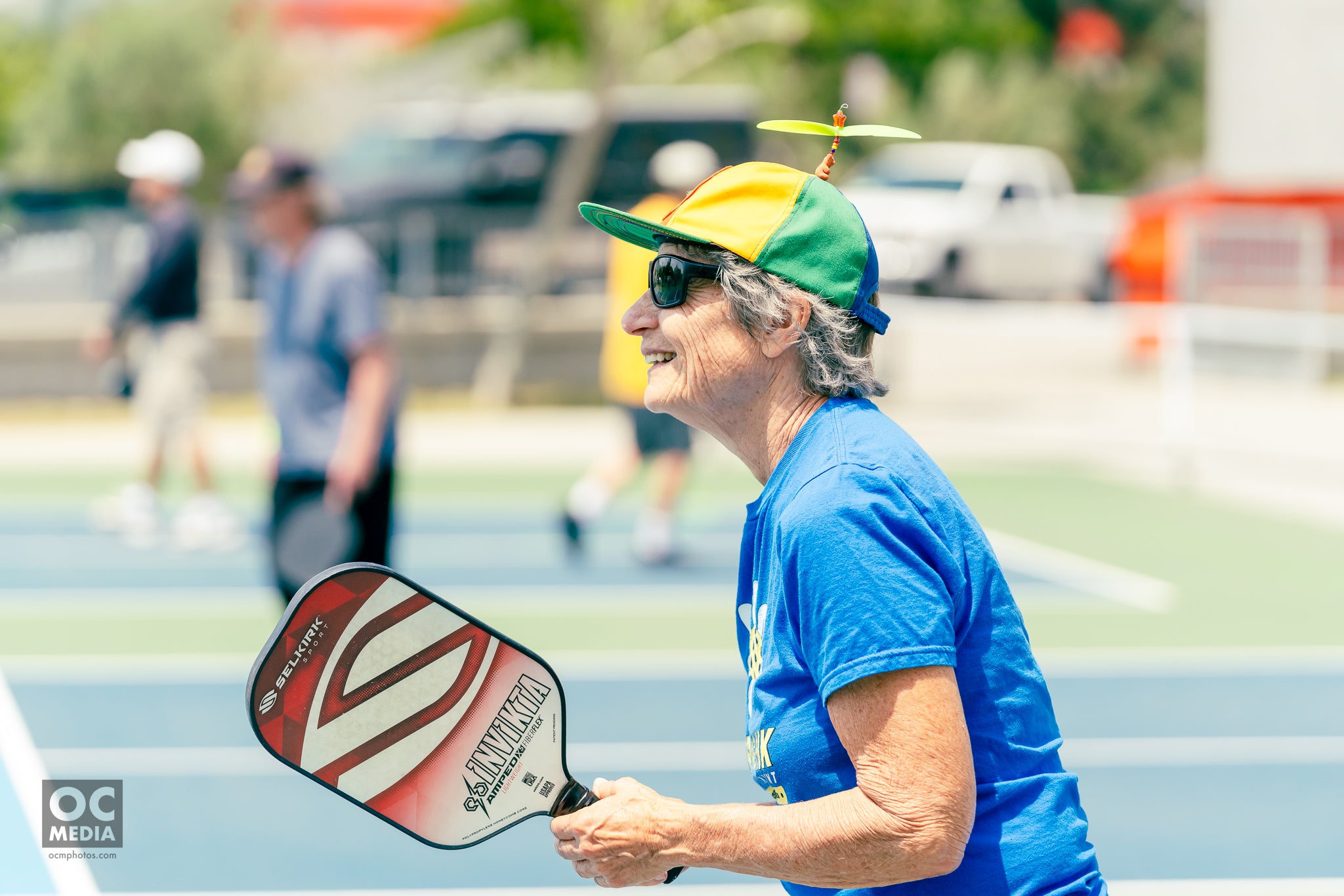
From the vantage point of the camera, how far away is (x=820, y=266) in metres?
2.21

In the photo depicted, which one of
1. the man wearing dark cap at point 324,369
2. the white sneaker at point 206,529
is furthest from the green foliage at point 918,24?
the man wearing dark cap at point 324,369

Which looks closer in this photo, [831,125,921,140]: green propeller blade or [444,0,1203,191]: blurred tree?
[831,125,921,140]: green propeller blade

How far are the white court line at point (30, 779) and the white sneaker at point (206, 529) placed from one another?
3.08m

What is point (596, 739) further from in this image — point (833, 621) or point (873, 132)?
point (833, 621)

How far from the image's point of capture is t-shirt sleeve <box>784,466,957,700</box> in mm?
1967

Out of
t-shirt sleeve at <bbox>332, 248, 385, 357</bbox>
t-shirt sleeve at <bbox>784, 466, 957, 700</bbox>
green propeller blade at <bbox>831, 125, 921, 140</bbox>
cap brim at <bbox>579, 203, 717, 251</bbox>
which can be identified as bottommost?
t-shirt sleeve at <bbox>784, 466, 957, 700</bbox>

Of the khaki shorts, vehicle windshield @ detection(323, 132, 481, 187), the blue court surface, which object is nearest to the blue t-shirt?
the blue court surface

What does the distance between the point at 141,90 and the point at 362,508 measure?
21.0 m

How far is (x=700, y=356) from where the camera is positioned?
230 centimetres

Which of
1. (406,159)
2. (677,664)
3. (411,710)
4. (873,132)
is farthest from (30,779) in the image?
(406,159)

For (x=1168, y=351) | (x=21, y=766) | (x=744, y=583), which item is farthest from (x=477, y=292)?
(x=744, y=583)

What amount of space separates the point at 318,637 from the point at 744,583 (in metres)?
A: 0.57

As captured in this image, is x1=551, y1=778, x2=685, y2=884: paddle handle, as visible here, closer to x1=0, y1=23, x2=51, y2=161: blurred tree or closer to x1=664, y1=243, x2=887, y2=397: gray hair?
x1=664, y1=243, x2=887, y2=397: gray hair

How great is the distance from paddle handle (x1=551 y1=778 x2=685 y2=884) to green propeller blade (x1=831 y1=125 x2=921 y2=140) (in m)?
0.94
